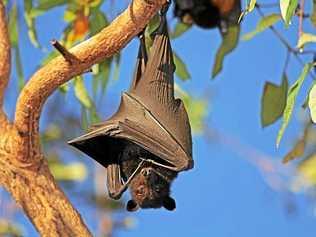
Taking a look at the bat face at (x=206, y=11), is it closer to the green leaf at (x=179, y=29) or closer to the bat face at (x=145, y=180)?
the green leaf at (x=179, y=29)

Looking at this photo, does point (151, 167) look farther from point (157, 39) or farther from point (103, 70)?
point (103, 70)

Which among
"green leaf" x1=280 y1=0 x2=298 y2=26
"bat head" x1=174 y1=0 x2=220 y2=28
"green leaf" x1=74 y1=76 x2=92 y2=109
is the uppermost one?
"bat head" x1=174 y1=0 x2=220 y2=28

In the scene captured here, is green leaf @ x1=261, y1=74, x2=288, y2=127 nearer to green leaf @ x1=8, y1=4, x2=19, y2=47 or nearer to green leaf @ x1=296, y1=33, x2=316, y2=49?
green leaf @ x1=296, y1=33, x2=316, y2=49

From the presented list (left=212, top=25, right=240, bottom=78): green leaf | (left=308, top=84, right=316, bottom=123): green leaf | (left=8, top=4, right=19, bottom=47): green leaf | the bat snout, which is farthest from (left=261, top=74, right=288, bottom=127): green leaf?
(left=8, top=4, right=19, bottom=47): green leaf

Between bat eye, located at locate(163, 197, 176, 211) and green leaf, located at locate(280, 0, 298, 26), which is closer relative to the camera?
green leaf, located at locate(280, 0, 298, 26)

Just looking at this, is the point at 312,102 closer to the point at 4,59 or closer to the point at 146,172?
the point at 146,172

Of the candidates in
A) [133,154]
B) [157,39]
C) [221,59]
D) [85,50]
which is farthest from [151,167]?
[221,59]

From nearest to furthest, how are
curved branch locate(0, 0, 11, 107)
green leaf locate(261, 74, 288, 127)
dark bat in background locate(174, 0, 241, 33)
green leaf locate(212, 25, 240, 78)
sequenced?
curved branch locate(0, 0, 11, 107) < green leaf locate(261, 74, 288, 127) < green leaf locate(212, 25, 240, 78) < dark bat in background locate(174, 0, 241, 33)
